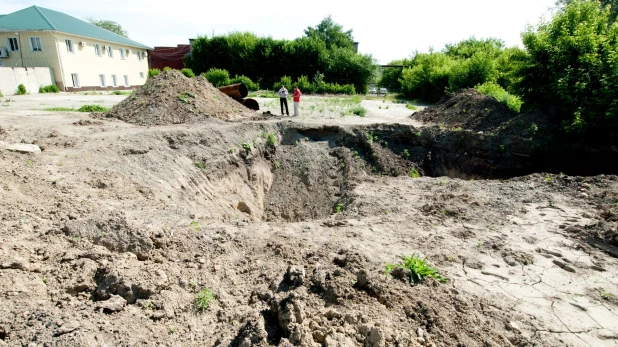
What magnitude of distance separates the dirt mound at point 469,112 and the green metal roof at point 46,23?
24552 mm

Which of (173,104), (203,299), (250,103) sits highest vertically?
(173,104)

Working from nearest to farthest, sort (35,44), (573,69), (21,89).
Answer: (573,69) < (21,89) < (35,44)

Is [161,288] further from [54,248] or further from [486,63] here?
[486,63]

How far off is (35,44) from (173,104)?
802 inches

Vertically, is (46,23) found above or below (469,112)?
above

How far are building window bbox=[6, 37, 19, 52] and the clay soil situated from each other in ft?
67.3

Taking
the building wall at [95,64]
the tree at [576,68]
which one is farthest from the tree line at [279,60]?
the tree at [576,68]

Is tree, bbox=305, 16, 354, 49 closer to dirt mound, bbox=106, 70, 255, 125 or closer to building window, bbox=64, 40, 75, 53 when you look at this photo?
building window, bbox=64, 40, 75, 53

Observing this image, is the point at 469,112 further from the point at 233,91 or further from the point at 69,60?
the point at 69,60

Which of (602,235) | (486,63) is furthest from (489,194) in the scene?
(486,63)

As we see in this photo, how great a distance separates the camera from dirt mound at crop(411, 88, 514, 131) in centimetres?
1145

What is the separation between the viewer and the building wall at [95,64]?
25.1 m

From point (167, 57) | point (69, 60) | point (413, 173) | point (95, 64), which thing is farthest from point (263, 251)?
point (167, 57)

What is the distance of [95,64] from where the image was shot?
2827 cm
